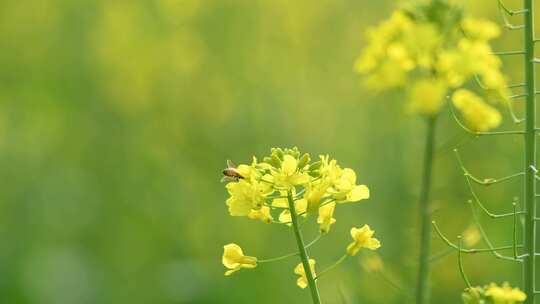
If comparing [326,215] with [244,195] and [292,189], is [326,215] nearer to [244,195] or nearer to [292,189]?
[292,189]

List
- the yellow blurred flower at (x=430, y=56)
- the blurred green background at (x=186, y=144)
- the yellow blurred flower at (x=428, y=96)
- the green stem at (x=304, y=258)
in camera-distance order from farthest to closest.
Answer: the blurred green background at (x=186, y=144)
the yellow blurred flower at (x=428, y=96)
the yellow blurred flower at (x=430, y=56)
the green stem at (x=304, y=258)

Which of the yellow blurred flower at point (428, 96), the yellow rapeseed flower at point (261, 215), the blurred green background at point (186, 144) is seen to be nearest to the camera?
the yellow rapeseed flower at point (261, 215)

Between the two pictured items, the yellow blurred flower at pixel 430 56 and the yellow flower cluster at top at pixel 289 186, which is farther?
the yellow blurred flower at pixel 430 56

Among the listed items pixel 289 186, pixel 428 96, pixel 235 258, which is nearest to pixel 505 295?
pixel 289 186

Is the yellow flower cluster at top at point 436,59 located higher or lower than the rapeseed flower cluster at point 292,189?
higher

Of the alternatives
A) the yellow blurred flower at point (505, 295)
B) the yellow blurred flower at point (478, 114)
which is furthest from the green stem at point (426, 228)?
the yellow blurred flower at point (505, 295)

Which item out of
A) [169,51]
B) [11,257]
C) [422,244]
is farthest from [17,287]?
[422,244]

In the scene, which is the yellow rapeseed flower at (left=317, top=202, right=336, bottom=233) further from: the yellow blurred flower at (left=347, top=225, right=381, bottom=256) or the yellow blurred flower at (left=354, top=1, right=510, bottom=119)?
the yellow blurred flower at (left=354, top=1, right=510, bottom=119)

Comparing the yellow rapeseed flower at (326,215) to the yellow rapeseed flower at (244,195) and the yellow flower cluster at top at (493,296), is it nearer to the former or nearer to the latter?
the yellow rapeseed flower at (244,195)

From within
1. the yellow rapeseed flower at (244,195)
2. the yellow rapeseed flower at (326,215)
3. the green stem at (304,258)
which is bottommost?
the green stem at (304,258)
